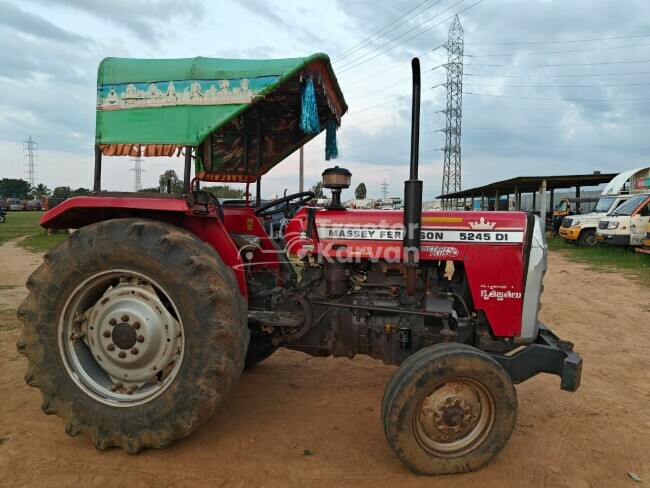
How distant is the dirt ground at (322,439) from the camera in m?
2.66

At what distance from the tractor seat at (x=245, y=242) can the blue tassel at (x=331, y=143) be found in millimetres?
1029

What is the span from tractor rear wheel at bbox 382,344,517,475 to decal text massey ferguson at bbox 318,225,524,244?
0.77 m

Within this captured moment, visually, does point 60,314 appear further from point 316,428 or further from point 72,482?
point 316,428

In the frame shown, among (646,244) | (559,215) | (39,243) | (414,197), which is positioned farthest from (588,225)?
(39,243)

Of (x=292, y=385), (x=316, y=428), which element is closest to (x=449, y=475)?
(x=316, y=428)

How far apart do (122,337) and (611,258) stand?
14.0 meters

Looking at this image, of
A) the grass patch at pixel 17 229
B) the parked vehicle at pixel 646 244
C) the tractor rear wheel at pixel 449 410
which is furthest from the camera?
the grass patch at pixel 17 229

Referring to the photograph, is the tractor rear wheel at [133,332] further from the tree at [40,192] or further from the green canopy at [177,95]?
the tree at [40,192]

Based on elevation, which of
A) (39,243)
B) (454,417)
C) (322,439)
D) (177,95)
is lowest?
(322,439)

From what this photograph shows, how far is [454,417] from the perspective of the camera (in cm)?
267

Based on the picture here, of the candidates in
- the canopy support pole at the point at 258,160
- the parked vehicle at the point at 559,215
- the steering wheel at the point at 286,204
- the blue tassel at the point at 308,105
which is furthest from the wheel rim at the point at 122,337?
the parked vehicle at the point at 559,215

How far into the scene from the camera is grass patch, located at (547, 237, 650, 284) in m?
10.9

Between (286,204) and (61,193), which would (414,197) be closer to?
(286,204)

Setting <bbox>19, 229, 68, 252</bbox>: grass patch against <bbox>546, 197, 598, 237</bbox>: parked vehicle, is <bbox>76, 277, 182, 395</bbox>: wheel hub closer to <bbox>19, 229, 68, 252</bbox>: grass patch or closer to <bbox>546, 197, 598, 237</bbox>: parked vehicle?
<bbox>19, 229, 68, 252</bbox>: grass patch
